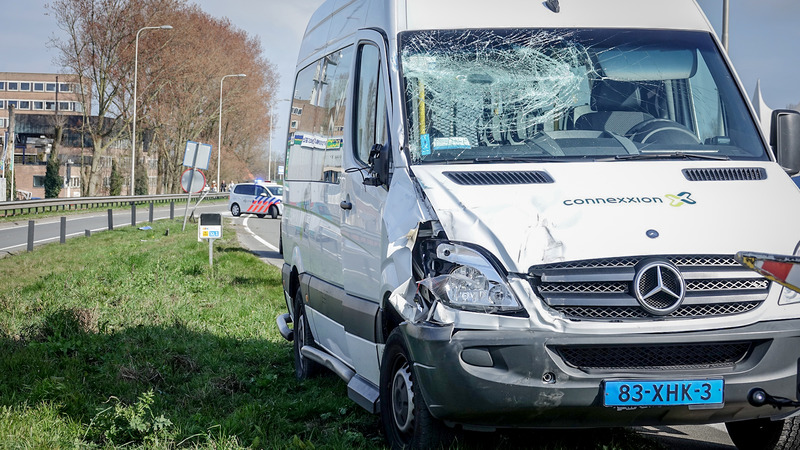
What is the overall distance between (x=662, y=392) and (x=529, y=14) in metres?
2.35

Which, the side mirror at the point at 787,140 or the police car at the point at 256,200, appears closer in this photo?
the side mirror at the point at 787,140

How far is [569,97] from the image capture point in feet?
17.0

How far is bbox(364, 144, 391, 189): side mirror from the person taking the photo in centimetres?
491

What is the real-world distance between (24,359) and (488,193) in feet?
15.2

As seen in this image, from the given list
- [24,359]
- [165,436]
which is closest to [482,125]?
[165,436]

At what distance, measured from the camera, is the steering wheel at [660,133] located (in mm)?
Result: 5023

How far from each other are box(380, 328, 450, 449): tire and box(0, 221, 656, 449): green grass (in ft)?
1.43

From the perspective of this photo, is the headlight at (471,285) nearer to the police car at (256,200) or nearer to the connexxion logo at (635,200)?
the connexxion logo at (635,200)

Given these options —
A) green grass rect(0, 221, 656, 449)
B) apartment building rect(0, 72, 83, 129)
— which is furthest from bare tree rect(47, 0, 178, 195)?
apartment building rect(0, 72, 83, 129)

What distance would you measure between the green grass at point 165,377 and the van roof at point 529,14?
7.33ft

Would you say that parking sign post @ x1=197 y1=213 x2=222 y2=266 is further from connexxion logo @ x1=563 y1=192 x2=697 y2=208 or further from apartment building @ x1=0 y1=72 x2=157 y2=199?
apartment building @ x1=0 y1=72 x2=157 y2=199

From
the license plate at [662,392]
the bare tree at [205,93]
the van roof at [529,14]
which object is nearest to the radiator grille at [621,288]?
the license plate at [662,392]

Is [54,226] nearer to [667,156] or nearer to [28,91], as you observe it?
[667,156]

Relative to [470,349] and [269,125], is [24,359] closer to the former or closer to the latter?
[470,349]
